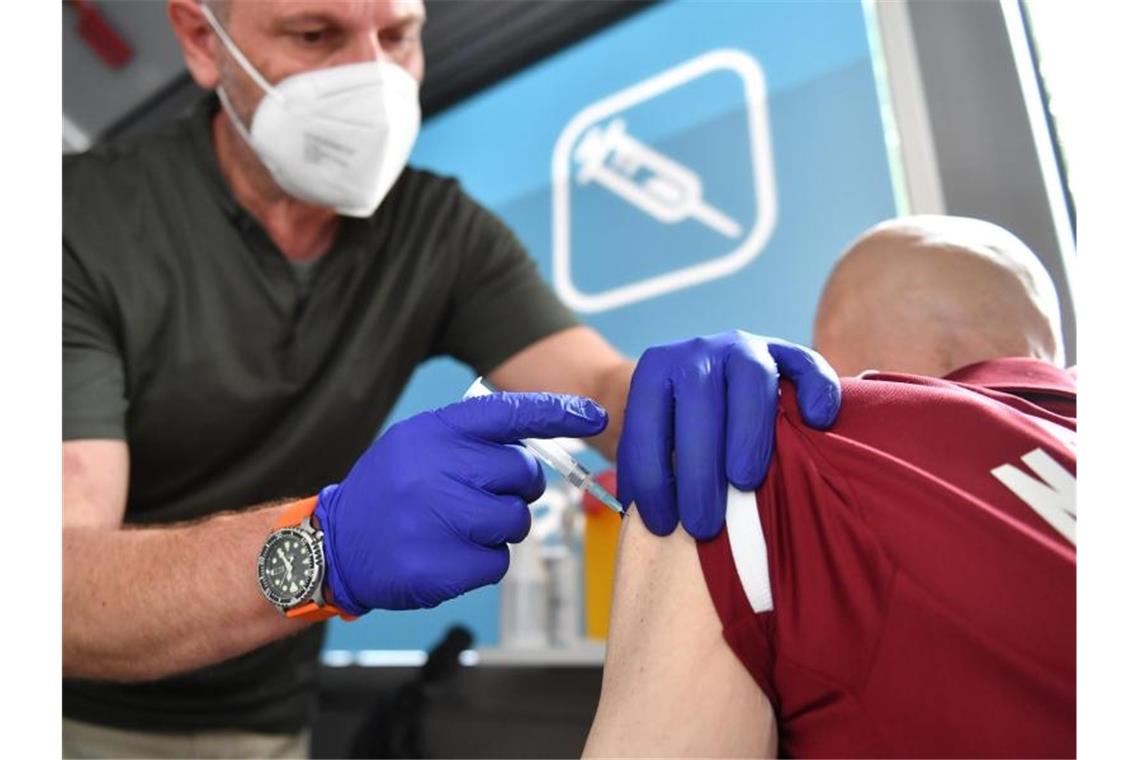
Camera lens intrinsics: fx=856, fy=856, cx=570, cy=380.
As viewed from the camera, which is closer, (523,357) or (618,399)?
(618,399)

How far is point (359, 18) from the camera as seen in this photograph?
4.23 feet

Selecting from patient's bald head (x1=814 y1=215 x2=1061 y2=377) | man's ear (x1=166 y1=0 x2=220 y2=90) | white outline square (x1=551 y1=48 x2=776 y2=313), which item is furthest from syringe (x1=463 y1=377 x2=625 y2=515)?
white outline square (x1=551 y1=48 x2=776 y2=313)

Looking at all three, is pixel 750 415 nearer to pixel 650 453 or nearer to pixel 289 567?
pixel 650 453

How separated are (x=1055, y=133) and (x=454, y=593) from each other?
1.20 meters

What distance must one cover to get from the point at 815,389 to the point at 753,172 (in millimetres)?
1174

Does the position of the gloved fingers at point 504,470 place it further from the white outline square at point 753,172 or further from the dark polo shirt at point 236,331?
the white outline square at point 753,172

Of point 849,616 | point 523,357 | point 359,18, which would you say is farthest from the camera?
point 523,357

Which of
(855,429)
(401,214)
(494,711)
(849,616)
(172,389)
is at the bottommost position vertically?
(494,711)

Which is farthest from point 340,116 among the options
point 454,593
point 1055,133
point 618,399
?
point 1055,133

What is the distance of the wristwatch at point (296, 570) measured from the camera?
0.81 metres

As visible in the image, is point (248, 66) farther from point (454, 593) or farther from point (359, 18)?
point (454, 593)

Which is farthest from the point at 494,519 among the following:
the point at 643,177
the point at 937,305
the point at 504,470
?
the point at 643,177

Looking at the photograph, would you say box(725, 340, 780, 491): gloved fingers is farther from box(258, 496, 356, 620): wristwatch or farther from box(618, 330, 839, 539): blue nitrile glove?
box(258, 496, 356, 620): wristwatch

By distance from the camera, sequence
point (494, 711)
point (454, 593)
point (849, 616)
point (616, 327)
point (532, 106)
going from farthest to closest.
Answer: point (532, 106) < point (616, 327) < point (494, 711) < point (454, 593) < point (849, 616)
